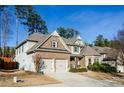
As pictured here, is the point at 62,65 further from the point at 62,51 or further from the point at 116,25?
the point at 116,25

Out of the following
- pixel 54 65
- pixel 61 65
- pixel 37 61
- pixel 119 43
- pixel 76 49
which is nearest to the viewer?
pixel 37 61

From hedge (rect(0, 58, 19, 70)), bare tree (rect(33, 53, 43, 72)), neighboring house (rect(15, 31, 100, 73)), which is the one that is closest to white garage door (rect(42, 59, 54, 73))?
neighboring house (rect(15, 31, 100, 73))

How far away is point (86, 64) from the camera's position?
3038cm

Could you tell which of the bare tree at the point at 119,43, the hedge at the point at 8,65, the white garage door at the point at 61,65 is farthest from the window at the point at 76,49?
the hedge at the point at 8,65

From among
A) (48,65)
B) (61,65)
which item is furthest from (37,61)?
(61,65)

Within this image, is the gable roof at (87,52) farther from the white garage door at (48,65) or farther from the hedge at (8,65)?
the hedge at (8,65)

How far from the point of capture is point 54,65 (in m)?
25.3

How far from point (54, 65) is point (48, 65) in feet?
2.59

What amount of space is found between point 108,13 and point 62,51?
7.01 m

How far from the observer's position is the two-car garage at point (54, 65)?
2472cm

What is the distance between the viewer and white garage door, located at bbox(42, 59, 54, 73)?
24.7m

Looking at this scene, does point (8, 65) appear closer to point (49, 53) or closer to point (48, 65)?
point (48, 65)

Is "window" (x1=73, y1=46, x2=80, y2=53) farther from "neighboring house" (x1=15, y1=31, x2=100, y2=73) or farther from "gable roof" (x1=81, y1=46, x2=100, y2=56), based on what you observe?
"gable roof" (x1=81, y1=46, x2=100, y2=56)
